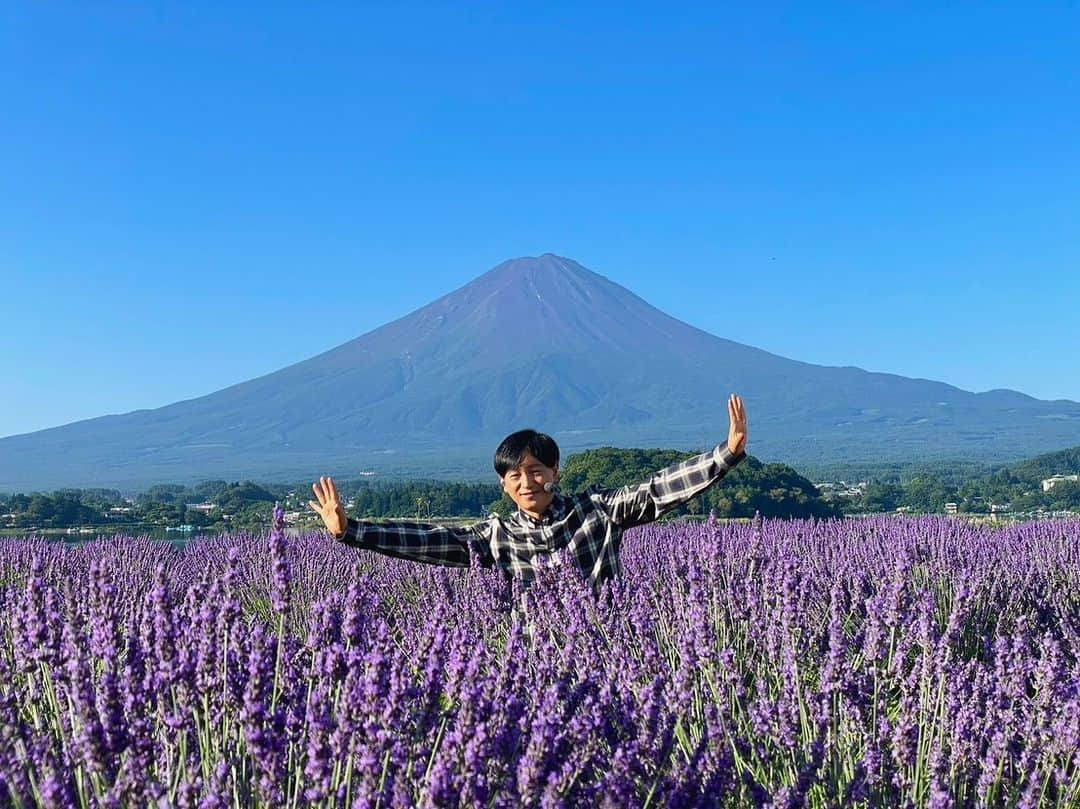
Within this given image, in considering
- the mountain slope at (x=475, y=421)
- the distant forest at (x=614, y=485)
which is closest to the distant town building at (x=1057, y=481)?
the distant forest at (x=614, y=485)

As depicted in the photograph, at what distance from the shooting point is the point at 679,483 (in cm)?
347

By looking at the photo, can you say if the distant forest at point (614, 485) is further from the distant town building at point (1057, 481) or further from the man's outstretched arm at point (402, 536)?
the man's outstretched arm at point (402, 536)

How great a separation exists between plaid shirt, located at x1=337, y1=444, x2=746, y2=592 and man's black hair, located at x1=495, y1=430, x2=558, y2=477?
0.24m

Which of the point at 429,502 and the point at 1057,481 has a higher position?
the point at 429,502

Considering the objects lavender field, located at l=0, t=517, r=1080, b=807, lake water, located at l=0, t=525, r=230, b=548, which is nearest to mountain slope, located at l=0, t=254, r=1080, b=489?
lake water, located at l=0, t=525, r=230, b=548

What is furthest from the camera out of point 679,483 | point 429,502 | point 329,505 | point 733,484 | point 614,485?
point 429,502

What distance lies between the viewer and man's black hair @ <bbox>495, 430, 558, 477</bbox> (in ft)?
11.6

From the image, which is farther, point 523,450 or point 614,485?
point 614,485

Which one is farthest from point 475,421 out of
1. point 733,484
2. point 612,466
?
point 612,466

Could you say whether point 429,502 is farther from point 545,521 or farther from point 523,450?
point 523,450

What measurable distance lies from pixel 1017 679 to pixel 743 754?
0.77 m

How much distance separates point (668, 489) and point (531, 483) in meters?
0.42

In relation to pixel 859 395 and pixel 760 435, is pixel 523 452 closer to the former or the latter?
pixel 760 435

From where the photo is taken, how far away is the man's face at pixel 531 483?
3.54 meters
